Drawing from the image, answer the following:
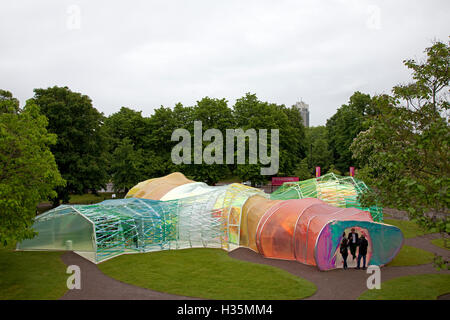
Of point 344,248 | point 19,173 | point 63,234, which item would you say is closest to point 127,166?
point 63,234

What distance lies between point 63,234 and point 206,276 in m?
10.9

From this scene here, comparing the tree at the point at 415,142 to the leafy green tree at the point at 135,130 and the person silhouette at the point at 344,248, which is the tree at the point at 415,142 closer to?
the person silhouette at the point at 344,248

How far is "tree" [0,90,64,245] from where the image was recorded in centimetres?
1373

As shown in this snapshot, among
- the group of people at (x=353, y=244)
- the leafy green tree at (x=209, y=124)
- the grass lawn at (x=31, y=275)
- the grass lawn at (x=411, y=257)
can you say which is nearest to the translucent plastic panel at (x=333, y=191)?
the grass lawn at (x=411, y=257)

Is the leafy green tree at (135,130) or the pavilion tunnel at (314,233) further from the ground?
the leafy green tree at (135,130)

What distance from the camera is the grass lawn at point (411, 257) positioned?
19.3 metres

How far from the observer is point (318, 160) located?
64125 millimetres

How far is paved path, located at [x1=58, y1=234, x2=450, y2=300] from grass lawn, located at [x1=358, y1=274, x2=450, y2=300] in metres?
0.45

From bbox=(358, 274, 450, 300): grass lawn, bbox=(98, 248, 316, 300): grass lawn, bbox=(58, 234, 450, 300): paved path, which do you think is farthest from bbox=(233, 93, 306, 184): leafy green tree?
bbox=(358, 274, 450, 300): grass lawn

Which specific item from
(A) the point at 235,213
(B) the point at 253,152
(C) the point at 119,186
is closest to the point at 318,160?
(B) the point at 253,152

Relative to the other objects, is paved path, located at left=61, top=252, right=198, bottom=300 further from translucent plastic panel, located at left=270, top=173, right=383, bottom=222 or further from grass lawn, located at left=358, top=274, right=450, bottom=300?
translucent plastic panel, located at left=270, top=173, right=383, bottom=222

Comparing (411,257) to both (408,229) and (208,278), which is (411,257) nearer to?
(408,229)

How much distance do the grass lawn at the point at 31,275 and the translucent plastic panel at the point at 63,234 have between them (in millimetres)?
718
